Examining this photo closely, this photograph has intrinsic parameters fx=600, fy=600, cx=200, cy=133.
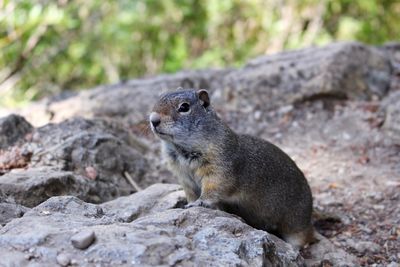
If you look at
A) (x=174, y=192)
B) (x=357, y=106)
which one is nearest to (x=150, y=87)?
(x=357, y=106)

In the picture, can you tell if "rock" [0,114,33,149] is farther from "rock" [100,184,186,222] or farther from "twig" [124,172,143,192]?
"rock" [100,184,186,222]

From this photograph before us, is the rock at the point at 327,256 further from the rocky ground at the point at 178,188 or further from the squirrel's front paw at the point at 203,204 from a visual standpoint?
the squirrel's front paw at the point at 203,204

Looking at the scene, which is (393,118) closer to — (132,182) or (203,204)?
(132,182)

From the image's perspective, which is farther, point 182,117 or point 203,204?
point 182,117

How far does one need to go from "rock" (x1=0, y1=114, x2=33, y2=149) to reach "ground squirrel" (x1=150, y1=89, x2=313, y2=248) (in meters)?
1.57

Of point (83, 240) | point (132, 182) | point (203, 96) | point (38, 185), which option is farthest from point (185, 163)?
point (83, 240)

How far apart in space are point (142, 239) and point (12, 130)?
2.61 m

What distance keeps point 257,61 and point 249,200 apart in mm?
3899

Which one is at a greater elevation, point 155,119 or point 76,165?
point 155,119

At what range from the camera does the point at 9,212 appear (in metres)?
3.45

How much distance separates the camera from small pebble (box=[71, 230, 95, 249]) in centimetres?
277

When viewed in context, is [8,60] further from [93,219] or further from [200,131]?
[93,219]

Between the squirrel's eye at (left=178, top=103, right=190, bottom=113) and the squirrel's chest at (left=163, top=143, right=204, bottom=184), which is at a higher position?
the squirrel's eye at (left=178, top=103, right=190, bottom=113)

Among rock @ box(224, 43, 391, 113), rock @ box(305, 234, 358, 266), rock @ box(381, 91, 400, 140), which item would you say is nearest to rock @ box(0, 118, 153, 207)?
rock @ box(305, 234, 358, 266)
